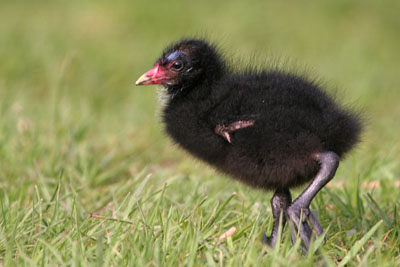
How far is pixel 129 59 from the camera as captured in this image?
30.8 ft

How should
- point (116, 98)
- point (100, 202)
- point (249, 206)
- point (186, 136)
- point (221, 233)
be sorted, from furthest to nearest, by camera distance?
point (116, 98)
point (100, 202)
point (249, 206)
point (221, 233)
point (186, 136)

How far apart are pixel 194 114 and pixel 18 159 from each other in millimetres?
2153

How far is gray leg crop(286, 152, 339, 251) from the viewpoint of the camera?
3.26 metres

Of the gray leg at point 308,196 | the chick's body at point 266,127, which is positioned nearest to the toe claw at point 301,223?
the gray leg at point 308,196

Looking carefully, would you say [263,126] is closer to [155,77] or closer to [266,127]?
[266,127]

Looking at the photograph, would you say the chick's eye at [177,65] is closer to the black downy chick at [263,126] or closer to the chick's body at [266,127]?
the black downy chick at [263,126]

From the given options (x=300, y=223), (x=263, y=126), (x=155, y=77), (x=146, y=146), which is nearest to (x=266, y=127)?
(x=263, y=126)

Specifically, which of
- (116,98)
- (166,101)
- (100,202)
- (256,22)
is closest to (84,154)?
(100,202)

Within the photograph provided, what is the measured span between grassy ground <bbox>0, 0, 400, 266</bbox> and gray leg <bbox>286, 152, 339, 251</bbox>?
10cm

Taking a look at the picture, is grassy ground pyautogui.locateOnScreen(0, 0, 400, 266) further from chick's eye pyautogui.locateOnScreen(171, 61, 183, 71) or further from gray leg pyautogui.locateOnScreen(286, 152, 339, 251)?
chick's eye pyautogui.locateOnScreen(171, 61, 183, 71)

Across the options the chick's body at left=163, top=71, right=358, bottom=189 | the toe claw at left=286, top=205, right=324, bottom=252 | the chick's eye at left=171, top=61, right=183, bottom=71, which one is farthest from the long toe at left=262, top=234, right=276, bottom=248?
the chick's eye at left=171, top=61, right=183, bottom=71

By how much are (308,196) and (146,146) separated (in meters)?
2.99

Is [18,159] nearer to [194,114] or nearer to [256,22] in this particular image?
[194,114]

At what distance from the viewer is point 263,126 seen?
3.35m
